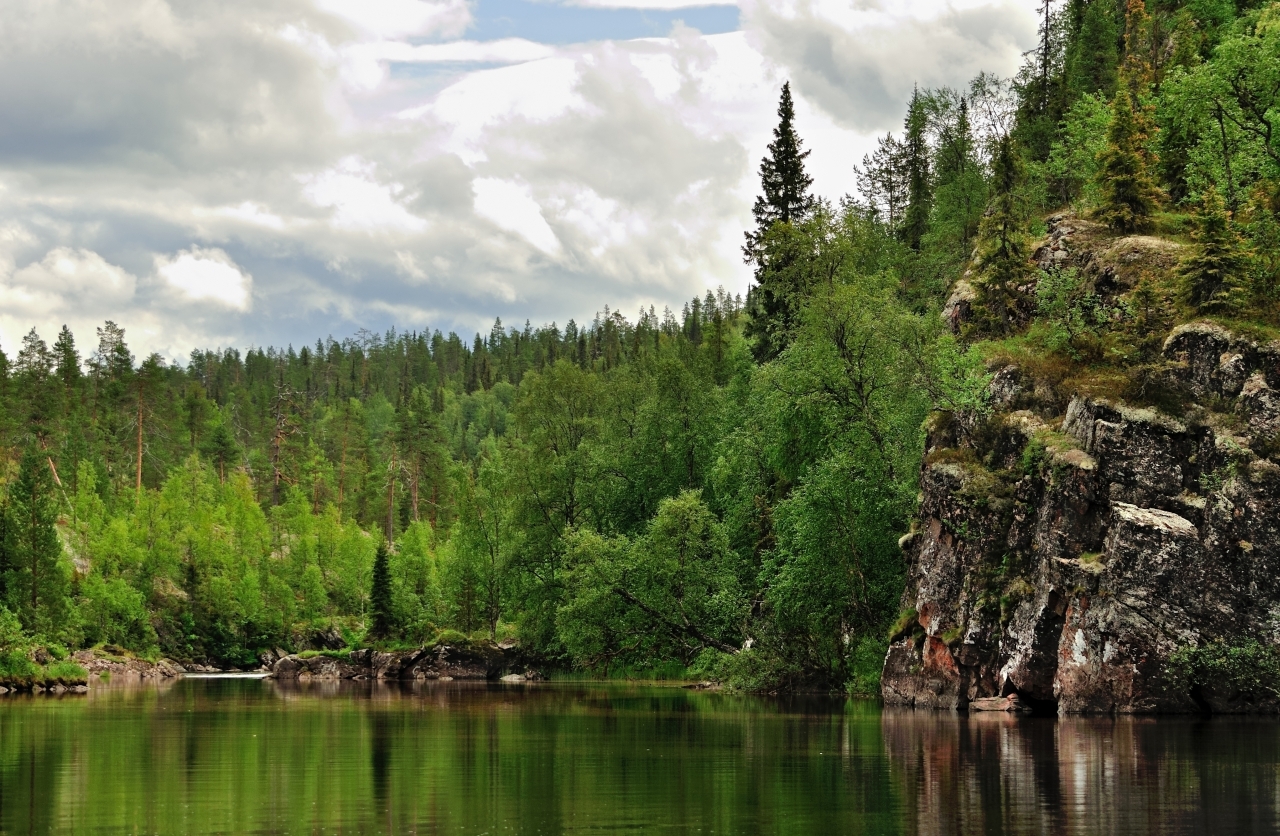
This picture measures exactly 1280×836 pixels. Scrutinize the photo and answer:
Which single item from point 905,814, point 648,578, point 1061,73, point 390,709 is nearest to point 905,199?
point 1061,73

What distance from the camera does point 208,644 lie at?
112688mm

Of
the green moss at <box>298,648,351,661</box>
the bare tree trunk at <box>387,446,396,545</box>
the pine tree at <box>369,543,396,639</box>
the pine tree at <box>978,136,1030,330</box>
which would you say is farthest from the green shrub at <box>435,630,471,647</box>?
the bare tree trunk at <box>387,446,396,545</box>

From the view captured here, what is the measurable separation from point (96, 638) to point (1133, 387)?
282 feet

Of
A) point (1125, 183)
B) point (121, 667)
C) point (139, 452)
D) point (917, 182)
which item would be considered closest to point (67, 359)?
point (139, 452)

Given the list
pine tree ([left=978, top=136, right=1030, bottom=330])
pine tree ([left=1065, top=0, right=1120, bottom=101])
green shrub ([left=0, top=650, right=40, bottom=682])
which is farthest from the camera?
pine tree ([left=1065, top=0, right=1120, bottom=101])

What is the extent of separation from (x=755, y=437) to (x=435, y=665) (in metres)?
30.6

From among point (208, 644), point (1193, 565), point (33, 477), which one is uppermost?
point (33, 477)

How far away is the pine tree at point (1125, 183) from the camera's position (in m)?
54.2

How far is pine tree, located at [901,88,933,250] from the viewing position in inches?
3775

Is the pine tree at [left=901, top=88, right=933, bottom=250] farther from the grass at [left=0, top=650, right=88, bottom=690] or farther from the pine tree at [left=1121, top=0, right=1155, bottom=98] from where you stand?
the grass at [left=0, top=650, right=88, bottom=690]

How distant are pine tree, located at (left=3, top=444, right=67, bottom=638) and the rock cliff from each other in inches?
2431

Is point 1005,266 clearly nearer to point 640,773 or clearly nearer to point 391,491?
point 640,773

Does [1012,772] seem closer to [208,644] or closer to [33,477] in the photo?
[33,477]

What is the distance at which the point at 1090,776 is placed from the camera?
2483 cm
